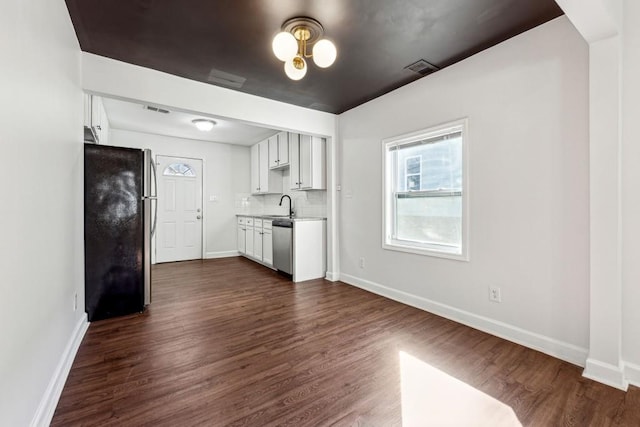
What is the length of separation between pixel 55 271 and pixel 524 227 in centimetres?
334

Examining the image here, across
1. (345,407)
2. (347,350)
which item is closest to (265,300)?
(347,350)

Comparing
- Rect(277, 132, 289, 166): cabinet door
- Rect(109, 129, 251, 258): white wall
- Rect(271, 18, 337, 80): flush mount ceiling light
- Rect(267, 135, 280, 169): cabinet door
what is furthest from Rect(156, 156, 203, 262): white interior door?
Rect(271, 18, 337, 80): flush mount ceiling light

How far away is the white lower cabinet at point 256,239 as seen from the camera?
4941 mm

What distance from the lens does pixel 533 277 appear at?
2.21 metres

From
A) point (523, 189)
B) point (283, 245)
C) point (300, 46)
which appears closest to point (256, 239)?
point (283, 245)

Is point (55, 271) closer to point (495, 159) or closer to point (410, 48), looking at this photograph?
point (410, 48)

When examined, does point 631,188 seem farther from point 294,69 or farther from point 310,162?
point 310,162

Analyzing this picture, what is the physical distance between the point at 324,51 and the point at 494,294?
2.43 meters

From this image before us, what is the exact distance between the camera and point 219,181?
20.6 feet

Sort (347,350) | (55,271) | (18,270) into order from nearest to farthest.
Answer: (18,270) < (55,271) < (347,350)

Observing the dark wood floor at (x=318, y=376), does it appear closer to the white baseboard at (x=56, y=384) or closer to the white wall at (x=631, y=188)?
the white baseboard at (x=56, y=384)

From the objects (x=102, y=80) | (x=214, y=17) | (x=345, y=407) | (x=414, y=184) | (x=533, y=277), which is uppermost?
(x=214, y=17)

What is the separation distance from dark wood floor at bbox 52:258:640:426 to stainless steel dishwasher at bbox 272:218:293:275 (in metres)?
1.29

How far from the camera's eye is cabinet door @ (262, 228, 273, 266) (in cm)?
484
